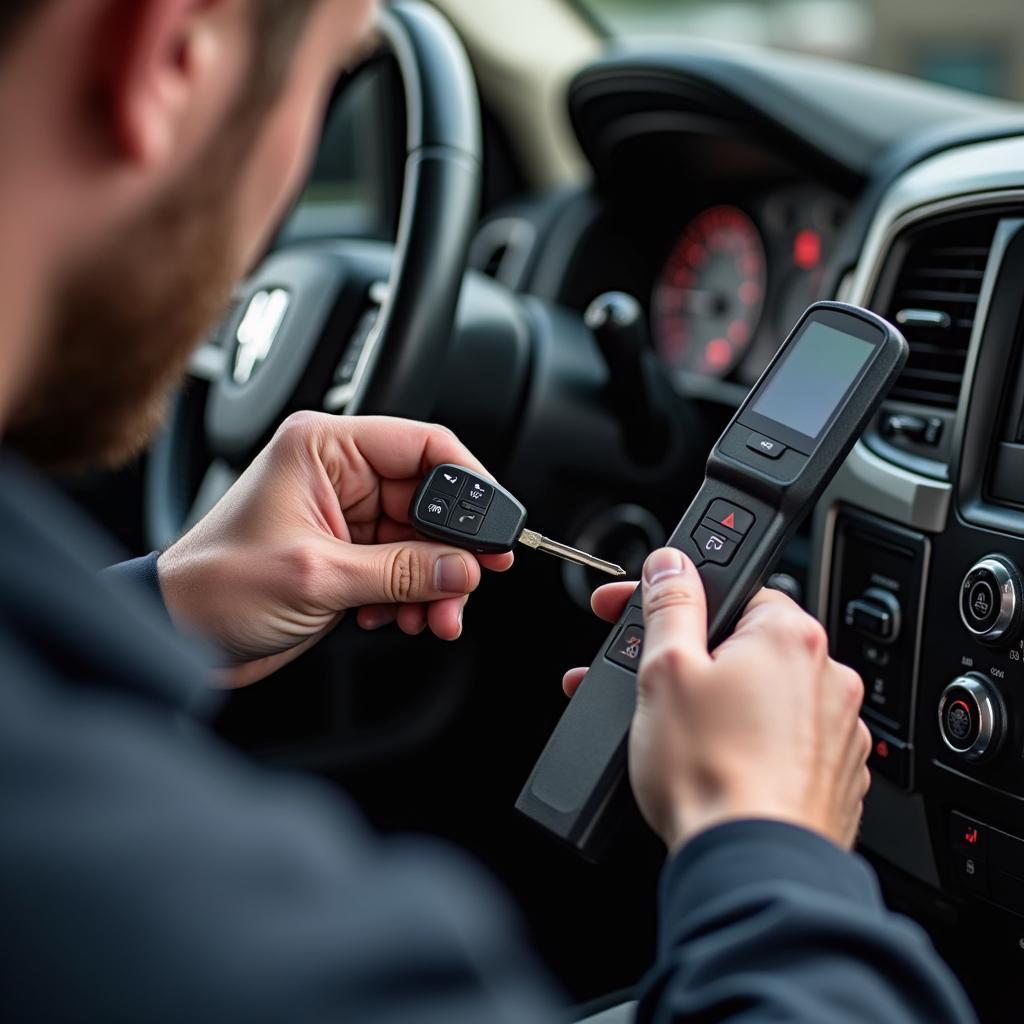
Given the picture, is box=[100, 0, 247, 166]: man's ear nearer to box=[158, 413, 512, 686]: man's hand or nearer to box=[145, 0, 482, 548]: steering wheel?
box=[158, 413, 512, 686]: man's hand

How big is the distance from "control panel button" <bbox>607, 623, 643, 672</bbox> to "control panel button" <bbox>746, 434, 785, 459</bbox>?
142 mm

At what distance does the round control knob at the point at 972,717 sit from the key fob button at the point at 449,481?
41 centimetres

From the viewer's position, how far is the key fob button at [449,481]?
35.2 inches

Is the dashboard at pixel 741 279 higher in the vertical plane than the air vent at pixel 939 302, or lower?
lower

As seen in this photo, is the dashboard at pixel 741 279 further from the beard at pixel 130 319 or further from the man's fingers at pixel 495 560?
the beard at pixel 130 319

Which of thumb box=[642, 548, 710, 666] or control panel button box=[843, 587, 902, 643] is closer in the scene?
thumb box=[642, 548, 710, 666]

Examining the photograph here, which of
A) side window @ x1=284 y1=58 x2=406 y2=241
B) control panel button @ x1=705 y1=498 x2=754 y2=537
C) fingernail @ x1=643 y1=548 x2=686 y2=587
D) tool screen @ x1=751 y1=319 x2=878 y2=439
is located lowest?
side window @ x1=284 y1=58 x2=406 y2=241

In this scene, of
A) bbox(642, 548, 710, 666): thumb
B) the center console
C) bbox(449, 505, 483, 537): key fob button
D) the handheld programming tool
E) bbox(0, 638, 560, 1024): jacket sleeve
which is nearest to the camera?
bbox(0, 638, 560, 1024): jacket sleeve

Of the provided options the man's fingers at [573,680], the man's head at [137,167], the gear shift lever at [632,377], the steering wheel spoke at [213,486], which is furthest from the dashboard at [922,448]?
the man's head at [137,167]

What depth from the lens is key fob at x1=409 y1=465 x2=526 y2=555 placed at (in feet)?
2.91

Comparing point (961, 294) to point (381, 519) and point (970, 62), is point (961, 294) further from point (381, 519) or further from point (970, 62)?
point (970, 62)

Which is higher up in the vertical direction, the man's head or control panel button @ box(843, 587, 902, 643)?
the man's head

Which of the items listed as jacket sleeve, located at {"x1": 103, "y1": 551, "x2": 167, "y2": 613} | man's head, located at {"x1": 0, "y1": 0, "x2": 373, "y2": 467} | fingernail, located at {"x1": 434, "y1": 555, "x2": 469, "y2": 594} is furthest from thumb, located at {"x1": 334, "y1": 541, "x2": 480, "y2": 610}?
man's head, located at {"x1": 0, "y1": 0, "x2": 373, "y2": 467}

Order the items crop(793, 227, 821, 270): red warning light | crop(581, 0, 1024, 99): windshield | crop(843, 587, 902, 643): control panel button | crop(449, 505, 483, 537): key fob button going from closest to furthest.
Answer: crop(449, 505, 483, 537): key fob button
crop(843, 587, 902, 643): control panel button
crop(793, 227, 821, 270): red warning light
crop(581, 0, 1024, 99): windshield
